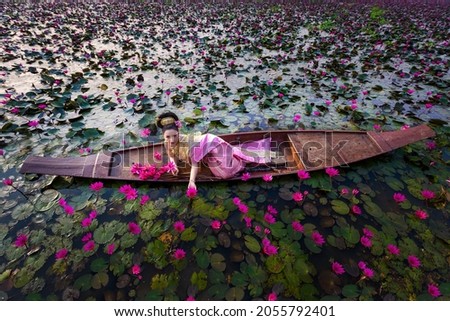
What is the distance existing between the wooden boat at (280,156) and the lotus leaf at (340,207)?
0.61m

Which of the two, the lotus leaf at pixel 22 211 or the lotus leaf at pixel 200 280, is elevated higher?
the lotus leaf at pixel 22 211

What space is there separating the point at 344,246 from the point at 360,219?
1.93 ft

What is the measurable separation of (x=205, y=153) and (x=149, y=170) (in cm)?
92

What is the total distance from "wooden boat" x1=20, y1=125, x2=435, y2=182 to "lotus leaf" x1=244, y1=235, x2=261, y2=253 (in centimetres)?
98

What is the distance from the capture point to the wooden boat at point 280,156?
11.9ft

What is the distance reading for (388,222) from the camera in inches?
125

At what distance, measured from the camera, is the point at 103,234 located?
120 inches

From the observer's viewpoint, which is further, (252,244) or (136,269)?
(252,244)

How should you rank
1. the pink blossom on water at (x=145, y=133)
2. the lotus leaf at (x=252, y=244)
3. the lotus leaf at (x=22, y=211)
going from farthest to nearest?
the pink blossom on water at (x=145, y=133)
the lotus leaf at (x=22, y=211)
the lotus leaf at (x=252, y=244)

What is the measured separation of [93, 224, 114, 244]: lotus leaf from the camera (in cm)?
299

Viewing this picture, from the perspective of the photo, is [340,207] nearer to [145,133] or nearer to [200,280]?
[200,280]

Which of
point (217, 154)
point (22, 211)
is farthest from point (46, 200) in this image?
point (217, 154)

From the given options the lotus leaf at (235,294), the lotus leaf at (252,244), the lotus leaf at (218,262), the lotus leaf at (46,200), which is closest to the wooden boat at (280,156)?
the lotus leaf at (46,200)

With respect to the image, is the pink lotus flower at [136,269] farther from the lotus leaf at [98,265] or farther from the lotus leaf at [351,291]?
the lotus leaf at [351,291]
